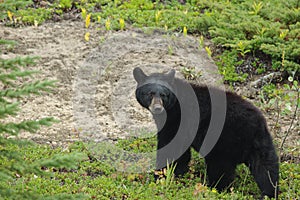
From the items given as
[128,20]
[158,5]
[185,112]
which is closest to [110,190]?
[185,112]

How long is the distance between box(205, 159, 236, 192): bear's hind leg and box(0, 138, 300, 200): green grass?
14 cm

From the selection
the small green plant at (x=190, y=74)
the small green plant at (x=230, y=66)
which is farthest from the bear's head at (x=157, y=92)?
the small green plant at (x=230, y=66)

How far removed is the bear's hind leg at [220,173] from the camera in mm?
6648

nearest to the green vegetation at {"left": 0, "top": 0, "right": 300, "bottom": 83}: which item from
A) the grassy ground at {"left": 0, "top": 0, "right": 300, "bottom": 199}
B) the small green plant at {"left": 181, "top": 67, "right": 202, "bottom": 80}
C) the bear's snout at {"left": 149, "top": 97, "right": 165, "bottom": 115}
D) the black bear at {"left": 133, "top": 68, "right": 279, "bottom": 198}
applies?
the grassy ground at {"left": 0, "top": 0, "right": 300, "bottom": 199}

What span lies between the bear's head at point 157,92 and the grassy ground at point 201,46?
0.95m

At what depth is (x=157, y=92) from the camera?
6828mm

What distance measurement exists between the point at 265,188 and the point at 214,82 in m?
3.85

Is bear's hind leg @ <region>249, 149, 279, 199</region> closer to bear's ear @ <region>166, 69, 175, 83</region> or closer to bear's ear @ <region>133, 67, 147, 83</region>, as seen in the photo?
bear's ear @ <region>166, 69, 175, 83</region>

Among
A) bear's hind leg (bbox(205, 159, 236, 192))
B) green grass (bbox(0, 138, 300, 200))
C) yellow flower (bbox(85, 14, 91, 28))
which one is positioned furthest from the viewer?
→ yellow flower (bbox(85, 14, 91, 28))

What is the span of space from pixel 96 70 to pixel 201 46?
2310 millimetres

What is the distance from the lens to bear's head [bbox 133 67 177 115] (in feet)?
22.3

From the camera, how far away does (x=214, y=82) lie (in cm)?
999

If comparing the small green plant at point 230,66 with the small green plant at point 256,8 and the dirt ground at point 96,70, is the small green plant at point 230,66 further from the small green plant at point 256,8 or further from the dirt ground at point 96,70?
the small green plant at point 256,8

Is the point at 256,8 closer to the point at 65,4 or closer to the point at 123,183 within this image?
the point at 65,4
